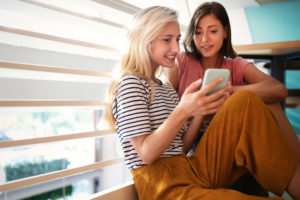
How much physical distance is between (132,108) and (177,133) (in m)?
0.20

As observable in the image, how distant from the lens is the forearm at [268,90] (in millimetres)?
1205

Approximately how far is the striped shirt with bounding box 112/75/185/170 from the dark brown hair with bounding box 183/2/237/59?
Answer: 0.45 metres

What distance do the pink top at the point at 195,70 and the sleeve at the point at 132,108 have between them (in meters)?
0.43

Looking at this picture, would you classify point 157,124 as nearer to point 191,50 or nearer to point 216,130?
point 216,130

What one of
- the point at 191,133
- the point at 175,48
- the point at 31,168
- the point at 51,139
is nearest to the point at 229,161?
the point at 191,133

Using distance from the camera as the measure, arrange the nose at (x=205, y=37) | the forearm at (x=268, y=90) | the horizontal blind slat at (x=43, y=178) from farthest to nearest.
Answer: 1. the nose at (x=205, y=37)
2. the forearm at (x=268, y=90)
3. the horizontal blind slat at (x=43, y=178)

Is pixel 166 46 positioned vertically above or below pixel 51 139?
above

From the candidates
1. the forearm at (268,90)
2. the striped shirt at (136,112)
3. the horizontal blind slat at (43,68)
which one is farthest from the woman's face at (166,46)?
the forearm at (268,90)

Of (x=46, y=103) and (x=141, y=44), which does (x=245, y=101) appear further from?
(x=46, y=103)

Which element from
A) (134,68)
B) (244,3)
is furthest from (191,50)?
(244,3)

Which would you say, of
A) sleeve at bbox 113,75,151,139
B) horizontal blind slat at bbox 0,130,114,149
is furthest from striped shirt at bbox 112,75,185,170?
horizontal blind slat at bbox 0,130,114,149

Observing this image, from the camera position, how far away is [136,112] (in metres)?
0.91

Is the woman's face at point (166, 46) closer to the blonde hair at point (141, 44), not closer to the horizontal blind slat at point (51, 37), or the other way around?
the blonde hair at point (141, 44)

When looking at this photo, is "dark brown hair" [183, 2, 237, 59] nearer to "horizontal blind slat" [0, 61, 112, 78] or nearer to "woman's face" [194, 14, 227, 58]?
"woman's face" [194, 14, 227, 58]
